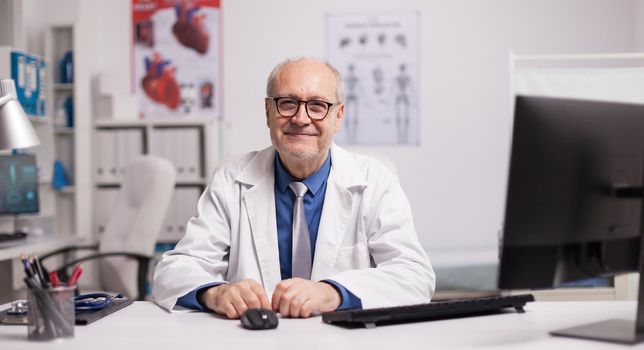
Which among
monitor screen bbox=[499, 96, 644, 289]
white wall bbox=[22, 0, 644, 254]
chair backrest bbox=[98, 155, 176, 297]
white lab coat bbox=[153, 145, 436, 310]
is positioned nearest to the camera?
monitor screen bbox=[499, 96, 644, 289]

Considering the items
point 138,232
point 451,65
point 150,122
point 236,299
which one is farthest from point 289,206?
point 451,65

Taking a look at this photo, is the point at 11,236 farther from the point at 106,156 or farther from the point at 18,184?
the point at 106,156

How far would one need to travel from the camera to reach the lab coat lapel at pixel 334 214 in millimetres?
1771

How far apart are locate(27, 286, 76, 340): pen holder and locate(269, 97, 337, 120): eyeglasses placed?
2.73 ft

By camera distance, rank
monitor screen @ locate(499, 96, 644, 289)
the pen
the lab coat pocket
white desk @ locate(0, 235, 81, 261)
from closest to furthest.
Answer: monitor screen @ locate(499, 96, 644, 289)
the pen
the lab coat pocket
white desk @ locate(0, 235, 81, 261)

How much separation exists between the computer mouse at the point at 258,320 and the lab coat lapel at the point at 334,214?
1.83 feet

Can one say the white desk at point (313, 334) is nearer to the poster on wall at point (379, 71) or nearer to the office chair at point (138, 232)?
the office chair at point (138, 232)

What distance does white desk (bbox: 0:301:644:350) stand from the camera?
107 centimetres

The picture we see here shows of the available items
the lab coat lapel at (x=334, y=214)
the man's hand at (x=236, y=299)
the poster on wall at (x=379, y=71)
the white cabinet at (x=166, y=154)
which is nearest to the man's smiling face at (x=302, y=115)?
the lab coat lapel at (x=334, y=214)

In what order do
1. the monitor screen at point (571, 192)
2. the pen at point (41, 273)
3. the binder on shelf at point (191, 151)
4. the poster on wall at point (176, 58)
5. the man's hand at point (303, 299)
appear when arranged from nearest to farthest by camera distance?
1. the monitor screen at point (571, 192)
2. the pen at point (41, 273)
3. the man's hand at point (303, 299)
4. the binder on shelf at point (191, 151)
5. the poster on wall at point (176, 58)

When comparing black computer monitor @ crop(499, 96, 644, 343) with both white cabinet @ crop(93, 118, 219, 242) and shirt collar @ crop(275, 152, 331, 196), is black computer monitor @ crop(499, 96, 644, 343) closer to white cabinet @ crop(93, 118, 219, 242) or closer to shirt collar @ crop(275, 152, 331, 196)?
shirt collar @ crop(275, 152, 331, 196)

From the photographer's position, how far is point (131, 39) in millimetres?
4531

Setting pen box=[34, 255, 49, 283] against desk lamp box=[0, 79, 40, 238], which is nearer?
pen box=[34, 255, 49, 283]

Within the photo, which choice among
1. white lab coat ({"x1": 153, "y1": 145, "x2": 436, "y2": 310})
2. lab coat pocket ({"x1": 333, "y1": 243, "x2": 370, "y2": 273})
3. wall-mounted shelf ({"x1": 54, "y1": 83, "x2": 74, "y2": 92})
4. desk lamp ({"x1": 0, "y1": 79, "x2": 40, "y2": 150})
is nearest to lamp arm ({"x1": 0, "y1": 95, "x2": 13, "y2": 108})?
desk lamp ({"x1": 0, "y1": 79, "x2": 40, "y2": 150})
